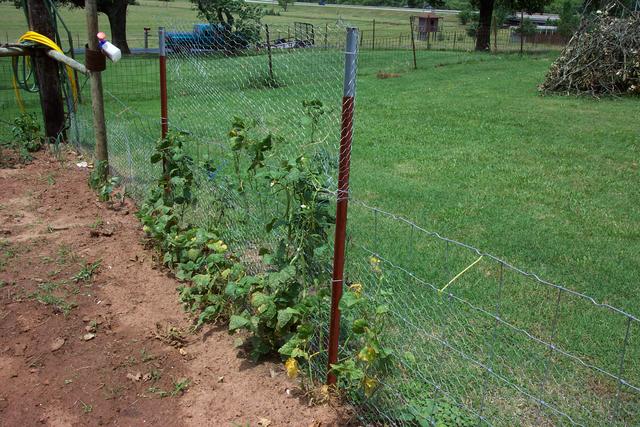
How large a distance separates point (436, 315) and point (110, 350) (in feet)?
6.39

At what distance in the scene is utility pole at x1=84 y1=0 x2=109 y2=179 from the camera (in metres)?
5.89

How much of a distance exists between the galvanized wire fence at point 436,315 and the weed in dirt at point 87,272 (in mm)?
823

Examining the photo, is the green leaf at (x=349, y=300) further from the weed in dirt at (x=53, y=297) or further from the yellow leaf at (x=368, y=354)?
the weed in dirt at (x=53, y=297)

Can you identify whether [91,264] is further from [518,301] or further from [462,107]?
[462,107]

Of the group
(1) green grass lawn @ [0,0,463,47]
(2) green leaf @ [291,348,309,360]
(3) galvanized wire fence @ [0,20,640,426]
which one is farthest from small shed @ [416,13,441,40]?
(2) green leaf @ [291,348,309,360]

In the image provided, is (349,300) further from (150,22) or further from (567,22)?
(150,22)

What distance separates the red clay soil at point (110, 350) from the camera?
318 centimetres

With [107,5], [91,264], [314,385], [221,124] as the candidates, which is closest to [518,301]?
[314,385]

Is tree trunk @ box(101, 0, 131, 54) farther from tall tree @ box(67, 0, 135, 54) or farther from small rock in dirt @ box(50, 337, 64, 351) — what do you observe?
small rock in dirt @ box(50, 337, 64, 351)

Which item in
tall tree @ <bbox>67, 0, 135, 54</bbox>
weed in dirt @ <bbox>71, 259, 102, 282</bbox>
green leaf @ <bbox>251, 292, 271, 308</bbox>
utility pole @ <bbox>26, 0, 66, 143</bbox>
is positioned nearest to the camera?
green leaf @ <bbox>251, 292, 271, 308</bbox>

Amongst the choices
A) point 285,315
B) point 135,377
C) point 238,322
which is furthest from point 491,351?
point 135,377

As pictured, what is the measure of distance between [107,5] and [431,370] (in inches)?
1299

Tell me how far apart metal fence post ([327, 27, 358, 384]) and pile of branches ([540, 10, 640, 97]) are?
41.6 ft

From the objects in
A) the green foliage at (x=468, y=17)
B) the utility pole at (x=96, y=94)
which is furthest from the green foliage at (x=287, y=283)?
the green foliage at (x=468, y=17)
